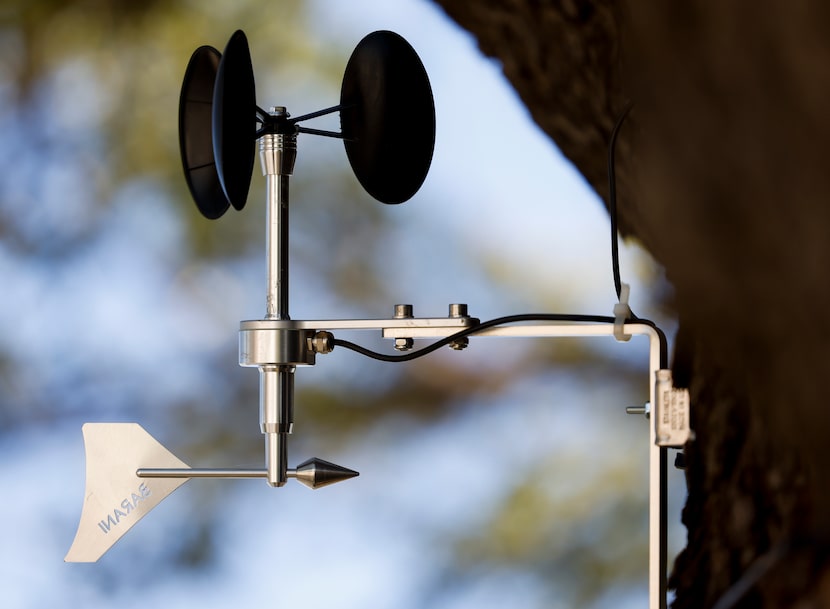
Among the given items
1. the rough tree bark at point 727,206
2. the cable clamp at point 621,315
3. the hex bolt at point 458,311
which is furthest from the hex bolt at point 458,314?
the rough tree bark at point 727,206

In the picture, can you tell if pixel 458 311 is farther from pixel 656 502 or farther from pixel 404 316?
pixel 656 502

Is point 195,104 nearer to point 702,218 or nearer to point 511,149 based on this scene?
point 702,218

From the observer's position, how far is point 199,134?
80cm

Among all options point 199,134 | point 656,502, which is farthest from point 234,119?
point 656,502

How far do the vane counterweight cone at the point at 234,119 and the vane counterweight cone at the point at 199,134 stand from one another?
0.08 meters

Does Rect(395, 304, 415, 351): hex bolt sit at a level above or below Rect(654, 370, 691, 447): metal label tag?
above

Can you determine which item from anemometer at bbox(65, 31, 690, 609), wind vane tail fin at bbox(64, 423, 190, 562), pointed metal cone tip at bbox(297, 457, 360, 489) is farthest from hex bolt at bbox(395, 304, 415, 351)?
wind vane tail fin at bbox(64, 423, 190, 562)

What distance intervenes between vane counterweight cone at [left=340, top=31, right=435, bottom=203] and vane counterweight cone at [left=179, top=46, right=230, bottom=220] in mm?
113

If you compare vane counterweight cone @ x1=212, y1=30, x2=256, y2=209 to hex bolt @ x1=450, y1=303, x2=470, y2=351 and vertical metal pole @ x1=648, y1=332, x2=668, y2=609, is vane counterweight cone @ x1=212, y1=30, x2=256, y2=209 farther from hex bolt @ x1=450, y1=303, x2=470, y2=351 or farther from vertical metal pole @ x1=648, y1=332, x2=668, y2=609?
vertical metal pole @ x1=648, y1=332, x2=668, y2=609

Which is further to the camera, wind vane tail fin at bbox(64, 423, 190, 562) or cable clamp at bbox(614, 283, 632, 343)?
wind vane tail fin at bbox(64, 423, 190, 562)

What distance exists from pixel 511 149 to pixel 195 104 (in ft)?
2.01

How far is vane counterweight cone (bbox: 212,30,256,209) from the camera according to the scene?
683 mm

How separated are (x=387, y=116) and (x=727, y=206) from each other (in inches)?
13.1

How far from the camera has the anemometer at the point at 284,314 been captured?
0.69 metres
